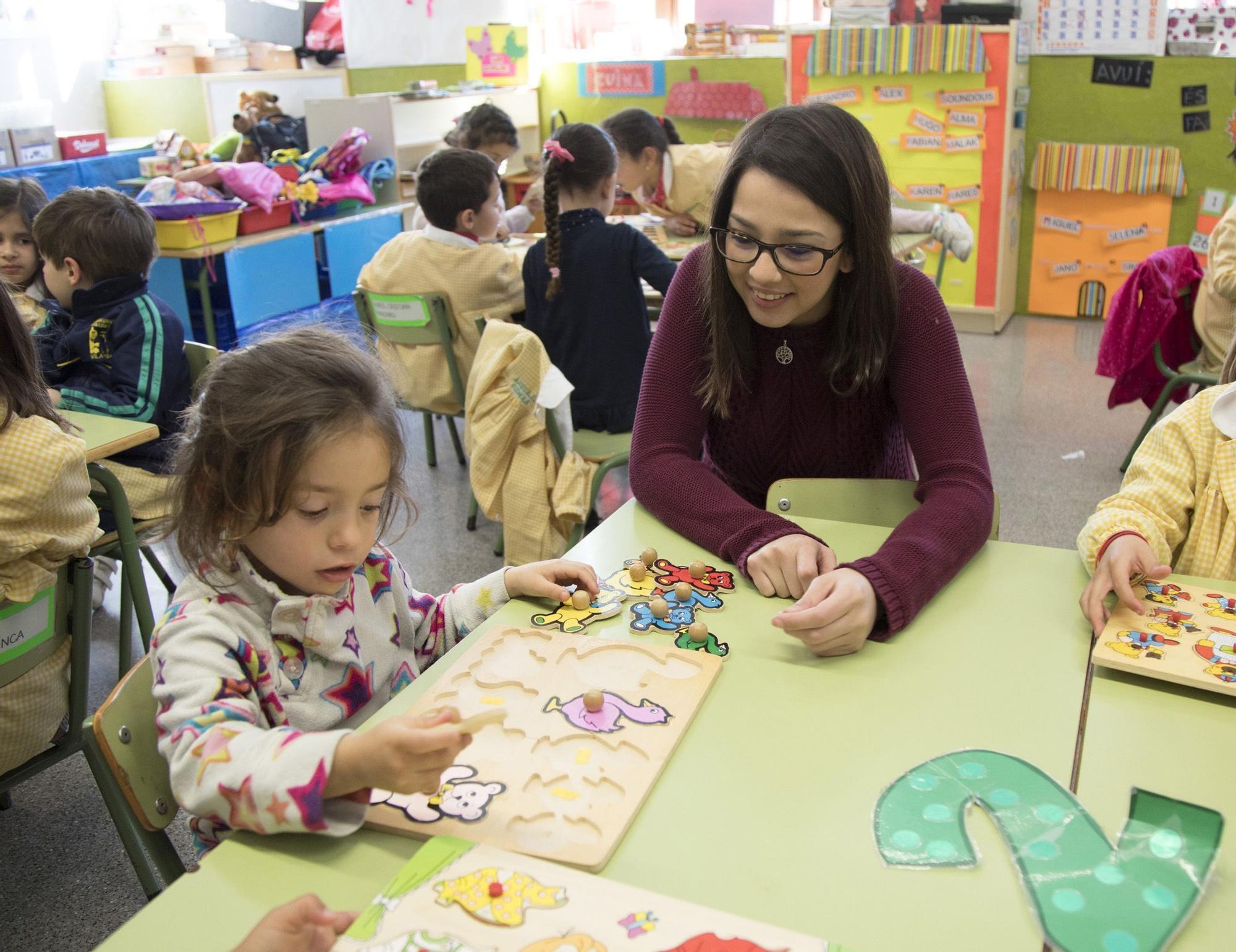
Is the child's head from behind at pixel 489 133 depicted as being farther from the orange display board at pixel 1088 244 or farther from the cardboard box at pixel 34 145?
the orange display board at pixel 1088 244

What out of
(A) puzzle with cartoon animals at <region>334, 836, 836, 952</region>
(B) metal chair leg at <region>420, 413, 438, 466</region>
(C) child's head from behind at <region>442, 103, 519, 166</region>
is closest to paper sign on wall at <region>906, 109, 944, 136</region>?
(C) child's head from behind at <region>442, 103, 519, 166</region>

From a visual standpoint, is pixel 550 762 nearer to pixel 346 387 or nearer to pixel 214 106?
→ pixel 346 387

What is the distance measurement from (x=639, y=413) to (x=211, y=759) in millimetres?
836

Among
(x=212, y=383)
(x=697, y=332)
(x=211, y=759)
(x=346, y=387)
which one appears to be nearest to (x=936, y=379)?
(x=697, y=332)

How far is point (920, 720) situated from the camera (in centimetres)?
98

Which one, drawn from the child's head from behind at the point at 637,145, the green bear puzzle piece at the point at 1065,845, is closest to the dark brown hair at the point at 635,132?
the child's head from behind at the point at 637,145

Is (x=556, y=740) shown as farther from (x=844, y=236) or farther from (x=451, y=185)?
(x=451, y=185)

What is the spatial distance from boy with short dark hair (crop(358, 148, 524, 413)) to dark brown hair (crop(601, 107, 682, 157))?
0.53 meters

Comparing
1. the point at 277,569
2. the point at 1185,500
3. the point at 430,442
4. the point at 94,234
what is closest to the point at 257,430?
the point at 277,569

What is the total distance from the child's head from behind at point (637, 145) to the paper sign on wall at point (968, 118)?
1.76 m

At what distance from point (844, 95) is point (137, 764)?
15.5ft

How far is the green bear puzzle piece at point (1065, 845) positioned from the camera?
0.74 meters

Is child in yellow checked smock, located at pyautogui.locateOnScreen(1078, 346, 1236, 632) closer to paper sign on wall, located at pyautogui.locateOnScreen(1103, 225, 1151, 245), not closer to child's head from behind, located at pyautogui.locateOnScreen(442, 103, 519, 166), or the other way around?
child's head from behind, located at pyautogui.locateOnScreen(442, 103, 519, 166)

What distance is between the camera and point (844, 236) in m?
1.41
